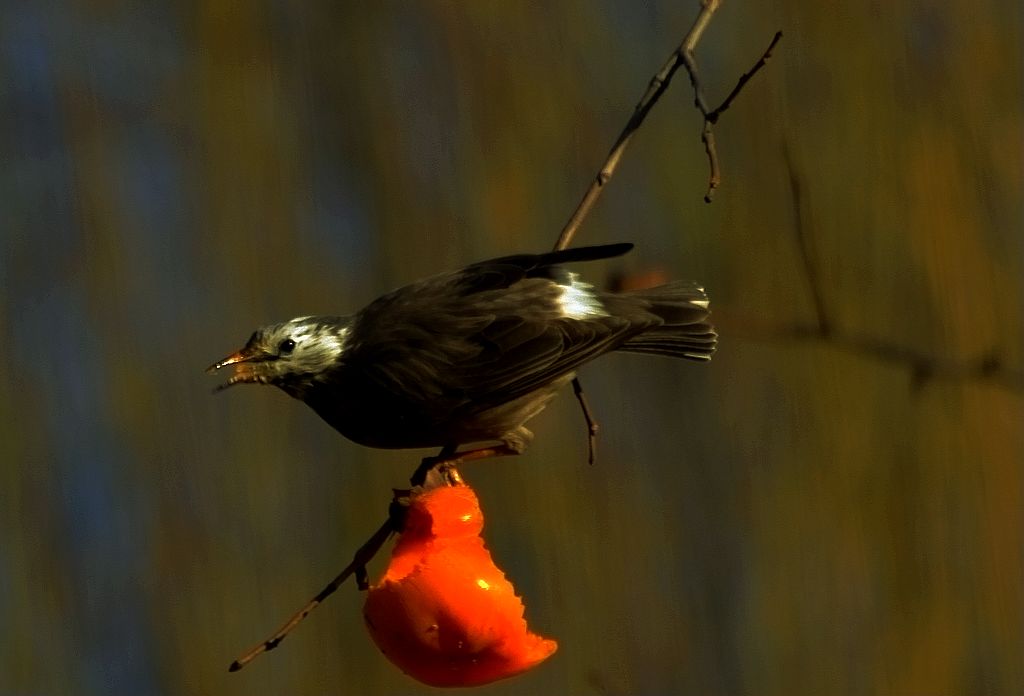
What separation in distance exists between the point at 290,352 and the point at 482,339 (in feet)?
2.01

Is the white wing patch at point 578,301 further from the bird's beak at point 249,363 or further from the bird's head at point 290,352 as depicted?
the bird's beak at point 249,363

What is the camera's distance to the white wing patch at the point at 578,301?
403 centimetres

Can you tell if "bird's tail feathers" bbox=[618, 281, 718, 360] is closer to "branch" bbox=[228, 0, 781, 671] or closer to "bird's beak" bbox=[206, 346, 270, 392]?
"branch" bbox=[228, 0, 781, 671]

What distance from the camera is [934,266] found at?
727 cm

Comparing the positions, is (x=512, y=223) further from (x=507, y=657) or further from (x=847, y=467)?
(x=507, y=657)

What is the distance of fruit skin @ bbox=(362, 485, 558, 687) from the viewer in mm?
2758

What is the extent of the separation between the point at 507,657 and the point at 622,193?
486 cm

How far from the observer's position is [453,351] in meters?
3.98

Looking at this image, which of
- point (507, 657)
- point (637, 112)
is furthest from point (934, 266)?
point (507, 657)

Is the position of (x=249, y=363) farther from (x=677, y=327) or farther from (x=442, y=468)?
(x=677, y=327)

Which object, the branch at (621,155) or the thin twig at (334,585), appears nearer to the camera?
the thin twig at (334,585)

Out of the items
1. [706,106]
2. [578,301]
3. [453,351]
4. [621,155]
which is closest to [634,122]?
[621,155]

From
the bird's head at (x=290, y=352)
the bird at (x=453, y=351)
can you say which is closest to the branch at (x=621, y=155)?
the bird at (x=453, y=351)

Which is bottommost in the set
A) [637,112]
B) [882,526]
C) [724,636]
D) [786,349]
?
[724,636]
